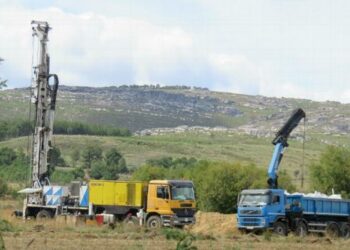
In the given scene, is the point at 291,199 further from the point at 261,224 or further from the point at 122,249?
the point at 122,249

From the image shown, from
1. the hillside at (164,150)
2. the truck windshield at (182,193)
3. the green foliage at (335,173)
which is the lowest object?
the truck windshield at (182,193)

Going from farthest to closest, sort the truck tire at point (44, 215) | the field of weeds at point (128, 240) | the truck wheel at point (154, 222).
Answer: the truck tire at point (44, 215)
the truck wheel at point (154, 222)
the field of weeds at point (128, 240)

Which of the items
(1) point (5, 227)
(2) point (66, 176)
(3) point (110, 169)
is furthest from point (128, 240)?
(3) point (110, 169)

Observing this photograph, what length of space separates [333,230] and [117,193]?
42.5ft

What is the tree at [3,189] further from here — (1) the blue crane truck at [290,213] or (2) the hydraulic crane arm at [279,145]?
(1) the blue crane truck at [290,213]

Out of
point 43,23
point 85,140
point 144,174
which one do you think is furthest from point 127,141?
point 43,23

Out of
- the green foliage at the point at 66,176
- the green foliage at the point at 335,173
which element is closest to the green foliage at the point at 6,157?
the green foliage at the point at 66,176

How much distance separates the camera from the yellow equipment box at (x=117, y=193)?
50250 millimetres

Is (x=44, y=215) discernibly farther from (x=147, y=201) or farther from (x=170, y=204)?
(x=170, y=204)

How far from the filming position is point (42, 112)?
179 ft

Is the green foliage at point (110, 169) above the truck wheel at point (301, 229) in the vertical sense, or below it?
above

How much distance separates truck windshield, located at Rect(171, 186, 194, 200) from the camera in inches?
1917

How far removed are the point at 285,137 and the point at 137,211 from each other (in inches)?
399

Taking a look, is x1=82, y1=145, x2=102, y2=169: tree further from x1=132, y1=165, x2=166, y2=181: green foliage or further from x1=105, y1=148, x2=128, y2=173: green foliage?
x1=132, y1=165, x2=166, y2=181: green foliage
